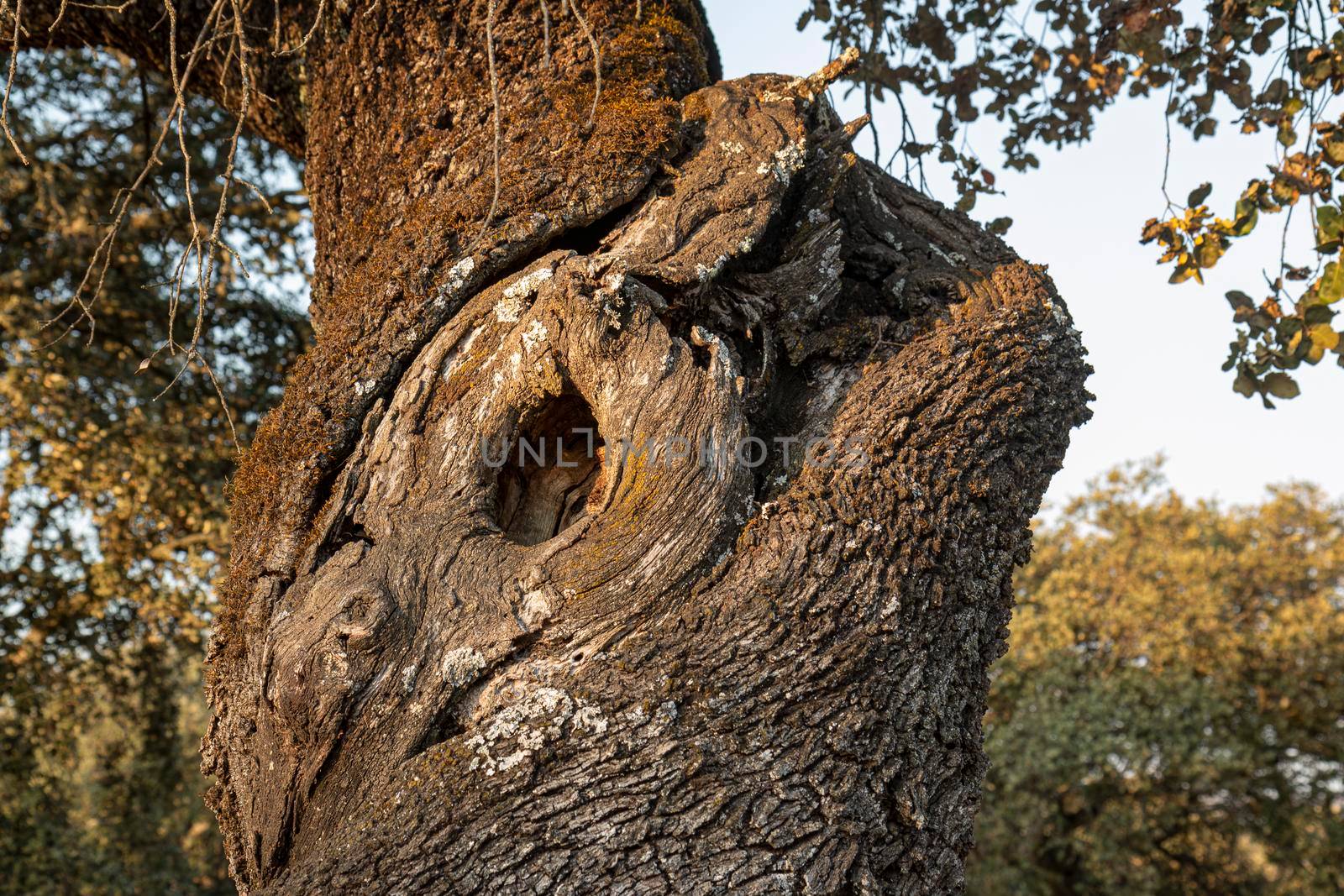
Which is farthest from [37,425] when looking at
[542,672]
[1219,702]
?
[1219,702]

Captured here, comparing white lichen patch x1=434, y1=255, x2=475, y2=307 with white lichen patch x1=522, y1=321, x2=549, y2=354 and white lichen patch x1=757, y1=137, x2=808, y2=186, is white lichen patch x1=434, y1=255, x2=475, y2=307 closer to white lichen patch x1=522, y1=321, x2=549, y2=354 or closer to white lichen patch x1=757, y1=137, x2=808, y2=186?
white lichen patch x1=522, y1=321, x2=549, y2=354

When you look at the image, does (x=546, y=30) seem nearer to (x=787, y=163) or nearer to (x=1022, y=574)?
(x=787, y=163)

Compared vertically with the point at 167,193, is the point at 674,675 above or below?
below

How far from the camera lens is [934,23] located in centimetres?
524

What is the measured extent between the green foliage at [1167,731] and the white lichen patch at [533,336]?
11344 mm

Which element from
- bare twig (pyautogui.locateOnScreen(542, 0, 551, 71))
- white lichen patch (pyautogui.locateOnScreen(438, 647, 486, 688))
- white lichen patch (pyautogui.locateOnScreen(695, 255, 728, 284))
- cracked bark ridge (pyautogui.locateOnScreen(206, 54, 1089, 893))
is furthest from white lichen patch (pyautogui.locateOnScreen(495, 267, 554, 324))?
white lichen patch (pyautogui.locateOnScreen(438, 647, 486, 688))

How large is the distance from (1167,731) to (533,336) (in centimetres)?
1219

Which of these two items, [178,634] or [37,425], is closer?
[37,425]

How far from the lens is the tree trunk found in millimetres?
2072

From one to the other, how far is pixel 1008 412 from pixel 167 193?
23.6 ft

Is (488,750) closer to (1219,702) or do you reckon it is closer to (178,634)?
(178,634)

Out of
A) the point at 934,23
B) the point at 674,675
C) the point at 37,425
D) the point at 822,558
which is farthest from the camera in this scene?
the point at 37,425

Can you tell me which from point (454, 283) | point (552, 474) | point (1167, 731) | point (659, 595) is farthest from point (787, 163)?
point (1167, 731)

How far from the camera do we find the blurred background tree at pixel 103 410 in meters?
7.22
